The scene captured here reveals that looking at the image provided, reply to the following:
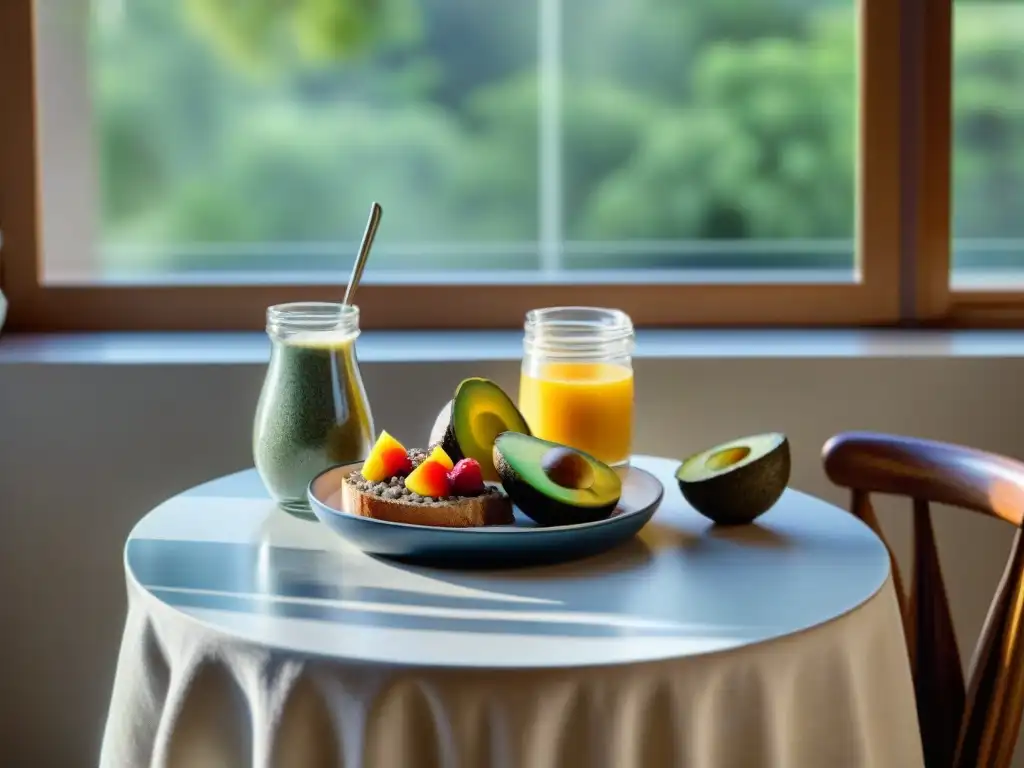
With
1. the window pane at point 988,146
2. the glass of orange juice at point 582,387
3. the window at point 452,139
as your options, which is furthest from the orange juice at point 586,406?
the window pane at point 988,146

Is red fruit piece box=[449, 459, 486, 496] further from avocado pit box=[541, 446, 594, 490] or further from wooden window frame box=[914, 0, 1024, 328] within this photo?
wooden window frame box=[914, 0, 1024, 328]

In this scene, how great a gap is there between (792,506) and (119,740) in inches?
26.1

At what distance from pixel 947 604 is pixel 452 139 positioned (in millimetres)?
1159

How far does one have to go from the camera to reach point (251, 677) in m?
0.87

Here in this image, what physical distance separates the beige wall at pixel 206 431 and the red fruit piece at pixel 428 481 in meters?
0.60

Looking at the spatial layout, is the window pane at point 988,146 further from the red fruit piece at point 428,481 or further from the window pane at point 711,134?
the red fruit piece at point 428,481

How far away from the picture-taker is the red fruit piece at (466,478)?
3.45 feet

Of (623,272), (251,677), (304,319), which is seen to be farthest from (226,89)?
(251,677)

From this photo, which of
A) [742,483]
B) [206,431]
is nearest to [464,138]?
[206,431]

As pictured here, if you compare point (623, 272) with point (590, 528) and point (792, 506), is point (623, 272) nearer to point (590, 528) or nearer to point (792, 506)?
point (792, 506)

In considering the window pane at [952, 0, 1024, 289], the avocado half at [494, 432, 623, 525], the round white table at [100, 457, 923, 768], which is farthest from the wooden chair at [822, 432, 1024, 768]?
the window pane at [952, 0, 1024, 289]

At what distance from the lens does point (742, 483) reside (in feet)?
3.70

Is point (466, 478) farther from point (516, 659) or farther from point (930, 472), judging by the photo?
point (930, 472)

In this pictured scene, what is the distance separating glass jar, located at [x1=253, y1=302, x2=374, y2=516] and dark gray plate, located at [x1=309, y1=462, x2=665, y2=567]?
11cm
